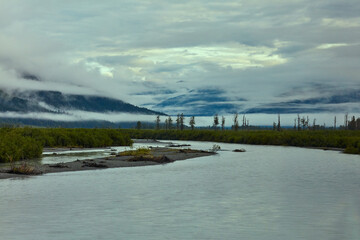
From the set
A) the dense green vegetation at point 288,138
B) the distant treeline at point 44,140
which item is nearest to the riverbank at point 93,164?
the distant treeline at point 44,140

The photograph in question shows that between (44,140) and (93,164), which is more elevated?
(44,140)

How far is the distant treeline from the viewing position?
184 ft

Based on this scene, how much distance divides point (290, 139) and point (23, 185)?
9273 centimetres

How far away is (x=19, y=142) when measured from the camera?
59.1m

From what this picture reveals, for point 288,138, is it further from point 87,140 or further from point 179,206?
point 179,206

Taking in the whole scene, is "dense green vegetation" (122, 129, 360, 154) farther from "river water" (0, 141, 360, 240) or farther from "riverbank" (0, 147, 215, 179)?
"river water" (0, 141, 360, 240)

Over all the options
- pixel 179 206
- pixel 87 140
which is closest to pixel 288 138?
pixel 87 140

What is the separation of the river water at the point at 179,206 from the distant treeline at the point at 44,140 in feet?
49.7

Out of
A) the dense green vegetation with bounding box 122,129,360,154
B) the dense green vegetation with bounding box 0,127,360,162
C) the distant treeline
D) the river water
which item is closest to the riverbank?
the river water

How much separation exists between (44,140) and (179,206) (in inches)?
2409

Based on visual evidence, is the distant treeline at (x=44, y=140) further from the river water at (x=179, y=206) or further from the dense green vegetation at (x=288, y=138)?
the dense green vegetation at (x=288, y=138)

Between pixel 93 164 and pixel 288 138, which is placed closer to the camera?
pixel 93 164

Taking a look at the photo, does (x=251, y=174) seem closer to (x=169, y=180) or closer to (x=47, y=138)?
(x=169, y=180)

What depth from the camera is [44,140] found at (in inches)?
3349
